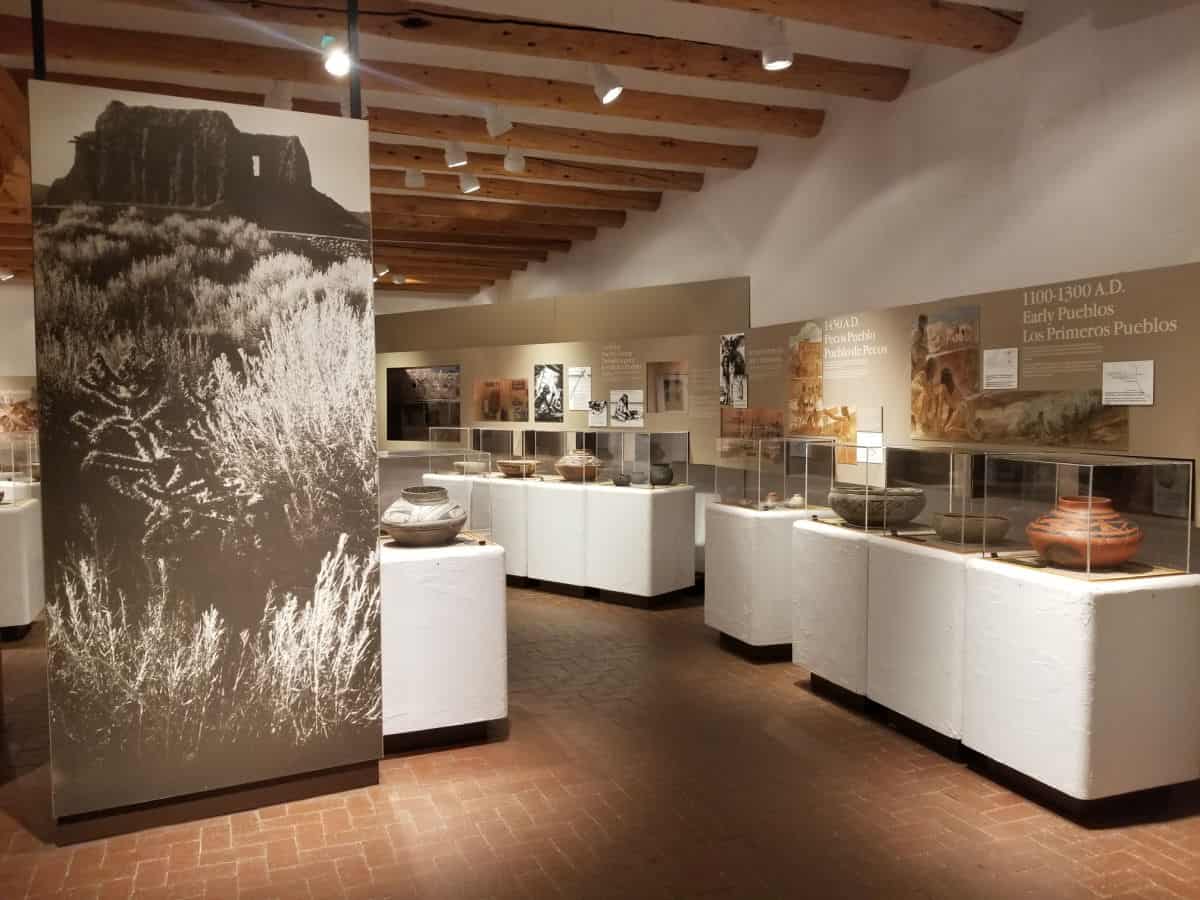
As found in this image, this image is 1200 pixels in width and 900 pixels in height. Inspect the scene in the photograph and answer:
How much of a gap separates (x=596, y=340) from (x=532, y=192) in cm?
162

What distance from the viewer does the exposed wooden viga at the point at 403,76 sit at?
5.05 m

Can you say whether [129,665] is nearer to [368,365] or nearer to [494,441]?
[368,365]

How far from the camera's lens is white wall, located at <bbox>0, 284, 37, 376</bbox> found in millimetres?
12594

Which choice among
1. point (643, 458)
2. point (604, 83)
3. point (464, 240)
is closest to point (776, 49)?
point (604, 83)

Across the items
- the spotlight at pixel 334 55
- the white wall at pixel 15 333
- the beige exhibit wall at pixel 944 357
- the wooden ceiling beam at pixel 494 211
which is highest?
the wooden ceiling beam at pixel 494 211

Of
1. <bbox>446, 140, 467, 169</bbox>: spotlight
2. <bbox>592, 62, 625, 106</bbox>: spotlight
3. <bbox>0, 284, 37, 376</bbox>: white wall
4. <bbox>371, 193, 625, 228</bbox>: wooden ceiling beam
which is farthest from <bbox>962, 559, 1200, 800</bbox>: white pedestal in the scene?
<bbox>0, 284, 37, 376</bbox>: white wall

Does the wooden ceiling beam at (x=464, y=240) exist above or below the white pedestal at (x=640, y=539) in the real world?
above

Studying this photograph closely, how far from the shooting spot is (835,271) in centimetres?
679

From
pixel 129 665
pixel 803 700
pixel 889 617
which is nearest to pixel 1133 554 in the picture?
pixel 889 617

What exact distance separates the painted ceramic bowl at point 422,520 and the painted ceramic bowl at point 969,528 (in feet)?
7.75

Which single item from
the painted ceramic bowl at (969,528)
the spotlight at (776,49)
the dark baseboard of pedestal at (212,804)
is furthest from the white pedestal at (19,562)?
the painted ceramic bowl at (969,528)

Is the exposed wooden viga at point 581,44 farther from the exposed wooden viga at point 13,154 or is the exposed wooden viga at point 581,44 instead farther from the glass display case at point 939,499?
the glass display case at point 939,499

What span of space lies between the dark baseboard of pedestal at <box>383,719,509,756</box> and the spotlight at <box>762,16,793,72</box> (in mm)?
3913

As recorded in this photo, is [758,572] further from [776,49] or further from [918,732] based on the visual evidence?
[776,49]
